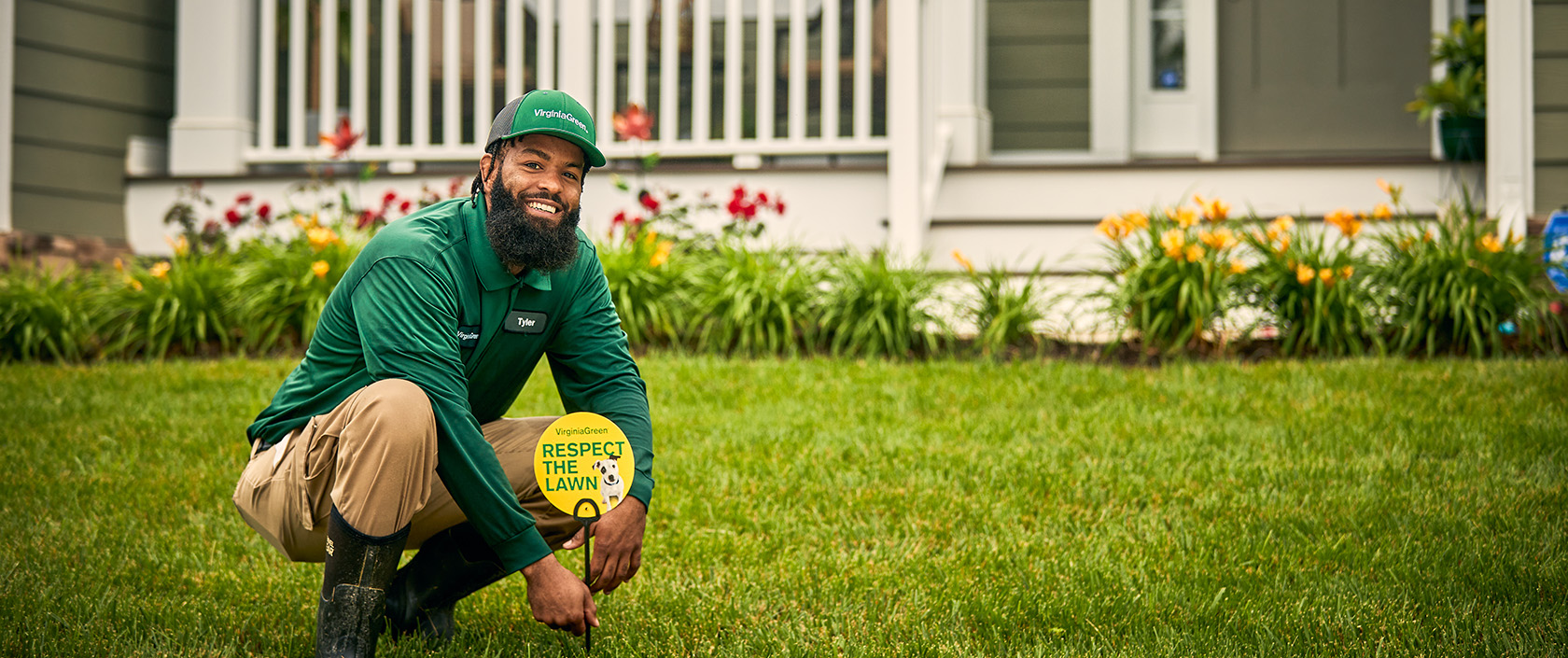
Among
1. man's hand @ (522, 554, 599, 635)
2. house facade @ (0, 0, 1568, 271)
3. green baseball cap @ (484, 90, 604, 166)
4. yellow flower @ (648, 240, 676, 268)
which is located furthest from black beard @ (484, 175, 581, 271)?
house facade @ (0, 0, 1568, 271)

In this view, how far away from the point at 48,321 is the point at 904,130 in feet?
15.3

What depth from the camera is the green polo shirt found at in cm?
207

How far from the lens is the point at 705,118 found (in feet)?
23.2

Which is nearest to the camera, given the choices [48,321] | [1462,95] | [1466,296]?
[1466,296]

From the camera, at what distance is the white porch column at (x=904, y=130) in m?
6.54

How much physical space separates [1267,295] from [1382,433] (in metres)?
1.71

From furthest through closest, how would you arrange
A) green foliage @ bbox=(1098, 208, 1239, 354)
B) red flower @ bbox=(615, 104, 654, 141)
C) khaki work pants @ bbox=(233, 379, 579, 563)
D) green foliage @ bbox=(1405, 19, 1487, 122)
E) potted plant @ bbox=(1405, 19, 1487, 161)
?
green foliage @ bbox=(1405, 19, 1487, 122) < potted plant @ bbox=(1405, 19, 1487, 161) < red flower @ bbox=(615, 104, 654, 141) < green foliage @ bbox=(1098, 208, 1239, 354) < khaki work pants @ bbox=(233, 379, 579, 563)

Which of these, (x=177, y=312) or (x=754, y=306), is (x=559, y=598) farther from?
(x=177, y=312)

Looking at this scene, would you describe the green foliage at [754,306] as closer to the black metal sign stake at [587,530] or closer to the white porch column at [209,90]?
the black metal sign stake at [587,530]

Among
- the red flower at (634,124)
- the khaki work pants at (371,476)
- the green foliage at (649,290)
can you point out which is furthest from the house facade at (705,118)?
the khaki work pants at (371,476)

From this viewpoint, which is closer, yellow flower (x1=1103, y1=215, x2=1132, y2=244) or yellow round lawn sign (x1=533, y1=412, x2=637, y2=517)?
yellow round lawn sign (x1=533, y1=412, x2=637, y2=517)

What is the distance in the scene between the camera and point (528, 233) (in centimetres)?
223

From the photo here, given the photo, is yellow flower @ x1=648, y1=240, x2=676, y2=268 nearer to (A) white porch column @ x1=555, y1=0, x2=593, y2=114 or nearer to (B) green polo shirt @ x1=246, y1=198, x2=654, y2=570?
(A) white porch column @ x1=555, y1=0, x2=593, y2=114

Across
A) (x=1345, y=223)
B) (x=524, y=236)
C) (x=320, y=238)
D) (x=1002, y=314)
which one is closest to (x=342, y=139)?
(x=320, y=238)
